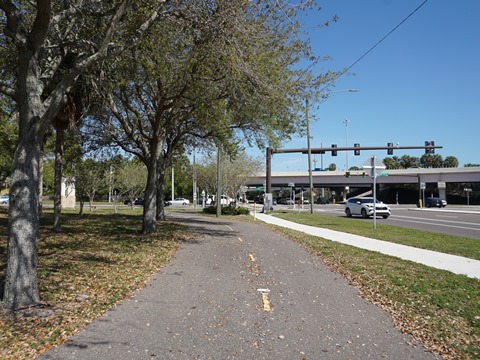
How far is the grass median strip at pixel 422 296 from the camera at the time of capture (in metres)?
5.21

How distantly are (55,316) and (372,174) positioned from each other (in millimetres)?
16785

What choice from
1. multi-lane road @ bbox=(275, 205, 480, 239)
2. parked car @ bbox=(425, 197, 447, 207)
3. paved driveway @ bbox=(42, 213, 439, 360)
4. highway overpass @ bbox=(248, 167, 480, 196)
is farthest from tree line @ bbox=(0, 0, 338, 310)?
highway overpass @ bbox=(248, 167, 480, 196)

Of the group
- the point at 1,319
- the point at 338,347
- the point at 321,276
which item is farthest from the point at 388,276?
the point at 1,319

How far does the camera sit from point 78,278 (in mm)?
8078

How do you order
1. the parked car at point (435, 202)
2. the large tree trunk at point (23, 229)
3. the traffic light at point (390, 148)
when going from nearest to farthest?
the large tree trunk at point (23, 229) < the traffic light at point (390, 148) < the parked car at point (435, 202)

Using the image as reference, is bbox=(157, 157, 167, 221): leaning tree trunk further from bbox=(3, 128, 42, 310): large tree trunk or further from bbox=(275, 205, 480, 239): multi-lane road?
bbox=(3, 128, 42, 310): large tree trunk

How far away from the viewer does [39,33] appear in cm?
624

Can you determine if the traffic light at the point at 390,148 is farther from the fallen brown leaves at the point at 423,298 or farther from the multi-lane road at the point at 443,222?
the fallen brown leaves at the point at 423,298

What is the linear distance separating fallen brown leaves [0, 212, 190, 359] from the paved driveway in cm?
31

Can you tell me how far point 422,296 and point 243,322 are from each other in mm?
3315

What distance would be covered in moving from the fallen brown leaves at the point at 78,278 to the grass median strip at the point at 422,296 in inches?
164

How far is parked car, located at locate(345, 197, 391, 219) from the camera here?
30.8 m

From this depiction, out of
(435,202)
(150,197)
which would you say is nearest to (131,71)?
(150,197)

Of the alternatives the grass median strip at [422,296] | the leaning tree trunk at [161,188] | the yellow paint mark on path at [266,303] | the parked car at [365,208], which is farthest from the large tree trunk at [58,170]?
the parked car at [365,208]
